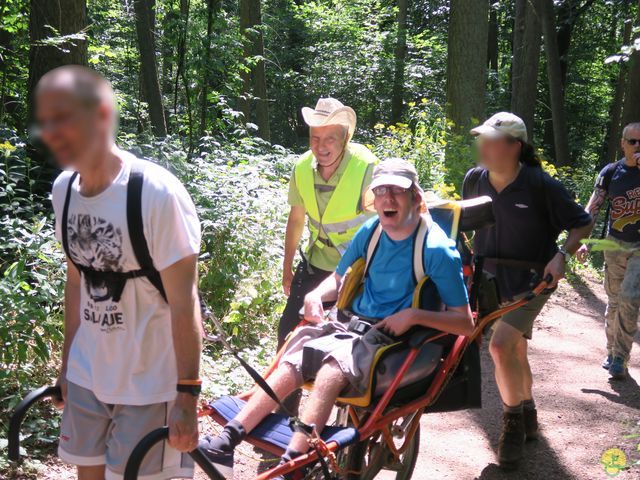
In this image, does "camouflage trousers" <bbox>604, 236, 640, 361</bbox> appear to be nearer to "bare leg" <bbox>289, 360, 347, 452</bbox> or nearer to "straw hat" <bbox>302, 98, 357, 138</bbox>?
"straw hat" <bbox>302, 98, 357, 138</bbox>

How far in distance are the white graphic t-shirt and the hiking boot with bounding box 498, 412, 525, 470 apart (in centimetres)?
304

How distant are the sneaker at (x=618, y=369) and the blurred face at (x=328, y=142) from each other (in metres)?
3.92

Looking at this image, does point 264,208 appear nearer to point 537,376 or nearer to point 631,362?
point 537,376

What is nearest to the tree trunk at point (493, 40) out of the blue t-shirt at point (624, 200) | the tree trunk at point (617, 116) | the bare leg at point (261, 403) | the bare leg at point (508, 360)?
the tree trunk at point (617, 116)

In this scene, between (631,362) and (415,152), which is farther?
(415,152)

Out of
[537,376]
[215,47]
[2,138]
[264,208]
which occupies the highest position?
[215,47]

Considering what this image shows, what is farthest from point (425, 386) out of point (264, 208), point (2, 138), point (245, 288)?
point (2, 138)

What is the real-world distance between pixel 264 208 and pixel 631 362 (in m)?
4.24

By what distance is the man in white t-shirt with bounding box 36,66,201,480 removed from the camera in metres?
2.43

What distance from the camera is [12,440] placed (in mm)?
2668

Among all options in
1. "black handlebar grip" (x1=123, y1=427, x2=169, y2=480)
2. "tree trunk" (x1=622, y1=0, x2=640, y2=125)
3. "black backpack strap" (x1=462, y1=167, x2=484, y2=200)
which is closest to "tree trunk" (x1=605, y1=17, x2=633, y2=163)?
"tree trunk" (x1=622, y1=0, x2=640, y2=125)

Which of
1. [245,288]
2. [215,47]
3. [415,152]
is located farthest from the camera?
[215,47]

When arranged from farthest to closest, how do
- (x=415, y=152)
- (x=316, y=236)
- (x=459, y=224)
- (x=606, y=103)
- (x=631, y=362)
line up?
1. (x=606, y=103)
2. (x=415, y=152)
3. (x=631, y=362)
4. (x=316, y=236)
5. (x=459, y=224)

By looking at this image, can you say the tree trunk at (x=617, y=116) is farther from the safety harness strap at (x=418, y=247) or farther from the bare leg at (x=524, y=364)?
the safety harness strap at (x=418, y=247)
